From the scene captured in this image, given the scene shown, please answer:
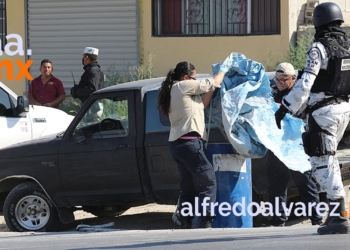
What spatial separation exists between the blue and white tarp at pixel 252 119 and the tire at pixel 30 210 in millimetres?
2355

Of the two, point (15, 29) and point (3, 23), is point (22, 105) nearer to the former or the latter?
point (15, 29)

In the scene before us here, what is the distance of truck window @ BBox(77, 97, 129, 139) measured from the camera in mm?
8961

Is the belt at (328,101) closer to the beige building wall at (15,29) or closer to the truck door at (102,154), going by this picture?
the truck door at (102,154)

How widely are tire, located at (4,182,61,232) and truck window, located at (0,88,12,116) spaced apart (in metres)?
2.44

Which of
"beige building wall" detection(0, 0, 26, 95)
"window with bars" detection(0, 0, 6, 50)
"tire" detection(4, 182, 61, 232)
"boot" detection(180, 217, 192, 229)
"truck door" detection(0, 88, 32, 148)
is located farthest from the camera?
"window with bars" detection(0, 0, 6, 50)

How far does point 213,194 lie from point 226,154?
411 millimetres

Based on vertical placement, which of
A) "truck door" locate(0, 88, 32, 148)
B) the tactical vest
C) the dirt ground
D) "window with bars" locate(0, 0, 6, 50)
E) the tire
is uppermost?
"window with bars" locate(0, 0, 6, 50)

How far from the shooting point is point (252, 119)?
25.8ft

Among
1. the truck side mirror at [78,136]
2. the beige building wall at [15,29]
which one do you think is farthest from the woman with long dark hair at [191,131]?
the beige building wall at [15,29]

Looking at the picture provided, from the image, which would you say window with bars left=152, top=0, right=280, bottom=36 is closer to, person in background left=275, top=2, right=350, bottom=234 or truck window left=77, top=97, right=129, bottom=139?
truck window left=77, top=97, right=129, bottom=139

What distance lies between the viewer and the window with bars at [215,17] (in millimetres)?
16594

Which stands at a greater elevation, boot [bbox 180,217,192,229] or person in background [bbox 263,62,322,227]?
person in background [bbox 263,62,322,227]

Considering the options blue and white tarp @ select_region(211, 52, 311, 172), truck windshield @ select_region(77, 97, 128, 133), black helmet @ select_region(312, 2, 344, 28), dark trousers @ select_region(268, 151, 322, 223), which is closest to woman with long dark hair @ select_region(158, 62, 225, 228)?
blue and white tarp @ select_region(211, 52, 311, 172)

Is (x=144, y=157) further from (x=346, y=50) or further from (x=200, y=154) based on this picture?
(x=346, y=50)
